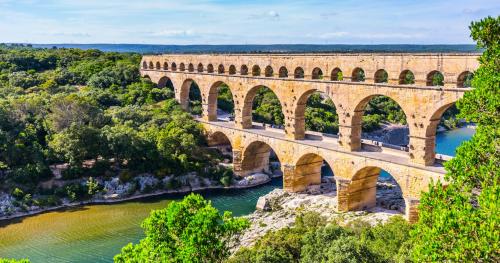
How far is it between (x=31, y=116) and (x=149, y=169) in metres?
10.8

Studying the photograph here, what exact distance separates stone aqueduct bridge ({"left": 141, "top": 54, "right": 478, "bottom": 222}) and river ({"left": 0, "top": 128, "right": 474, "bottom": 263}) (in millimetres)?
3809

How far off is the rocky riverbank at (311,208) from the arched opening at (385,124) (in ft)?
53.0

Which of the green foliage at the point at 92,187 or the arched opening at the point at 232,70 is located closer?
the green foliage at the point at 92,187

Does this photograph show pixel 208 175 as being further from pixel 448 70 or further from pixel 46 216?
pixel 448 70

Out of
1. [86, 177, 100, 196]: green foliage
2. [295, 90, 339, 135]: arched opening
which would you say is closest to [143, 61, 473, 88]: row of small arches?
[295, 90, 339, 135]: arched opening

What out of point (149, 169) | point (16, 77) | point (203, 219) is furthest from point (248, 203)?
point (16, 77)

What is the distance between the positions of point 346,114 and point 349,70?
7.95 ft

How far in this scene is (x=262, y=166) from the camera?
36.7m

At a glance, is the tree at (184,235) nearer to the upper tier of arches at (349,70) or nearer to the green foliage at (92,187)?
the upper tier of arches at (349,70)

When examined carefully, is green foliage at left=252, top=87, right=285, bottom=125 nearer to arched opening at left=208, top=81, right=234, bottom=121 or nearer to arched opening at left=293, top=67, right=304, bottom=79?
arched opening at left=208, top=81, right=234, bottom=121

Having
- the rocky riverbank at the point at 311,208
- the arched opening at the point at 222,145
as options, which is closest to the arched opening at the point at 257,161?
the arched opening at the point at 222,145

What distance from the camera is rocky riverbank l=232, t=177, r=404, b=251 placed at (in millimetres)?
25409

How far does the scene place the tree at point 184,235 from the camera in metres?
13.0

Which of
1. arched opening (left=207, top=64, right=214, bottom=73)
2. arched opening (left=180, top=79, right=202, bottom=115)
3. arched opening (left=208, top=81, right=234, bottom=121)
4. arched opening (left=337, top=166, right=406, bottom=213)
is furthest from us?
arched opening (left=180, top=79, right=202, bottom=115)
